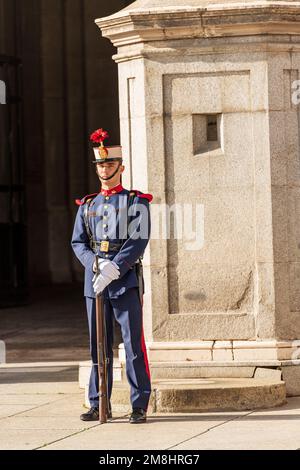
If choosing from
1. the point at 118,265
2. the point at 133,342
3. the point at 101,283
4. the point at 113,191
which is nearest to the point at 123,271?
the point at 118,265

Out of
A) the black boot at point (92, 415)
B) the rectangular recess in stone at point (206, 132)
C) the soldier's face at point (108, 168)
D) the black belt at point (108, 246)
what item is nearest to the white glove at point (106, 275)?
the black belt at point (108, 246)

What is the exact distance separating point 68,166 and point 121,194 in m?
16.8

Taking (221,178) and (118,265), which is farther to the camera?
(221,178)

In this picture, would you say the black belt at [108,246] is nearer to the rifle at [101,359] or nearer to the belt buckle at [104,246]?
the belt buckle at [104,246]

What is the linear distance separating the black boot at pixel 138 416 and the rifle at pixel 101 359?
190 millimetres

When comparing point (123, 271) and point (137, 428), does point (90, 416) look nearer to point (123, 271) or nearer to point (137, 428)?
point (137, 428)

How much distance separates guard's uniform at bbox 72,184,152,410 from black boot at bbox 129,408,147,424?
3 centimetres

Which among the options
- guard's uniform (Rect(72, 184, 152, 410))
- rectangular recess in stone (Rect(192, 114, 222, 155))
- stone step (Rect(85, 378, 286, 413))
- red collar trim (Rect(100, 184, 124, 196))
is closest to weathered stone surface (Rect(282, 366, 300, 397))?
stone step (Rect(85, 378, 286, 413))

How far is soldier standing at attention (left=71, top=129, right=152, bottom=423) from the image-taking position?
935cm

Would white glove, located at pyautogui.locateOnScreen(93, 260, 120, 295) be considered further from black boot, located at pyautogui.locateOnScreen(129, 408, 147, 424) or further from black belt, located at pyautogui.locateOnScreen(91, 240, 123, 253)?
black boot, located at pyautogui.locateOnScreen(129, 408, 147, 424)

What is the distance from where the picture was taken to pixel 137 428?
357 inches

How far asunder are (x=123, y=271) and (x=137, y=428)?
102 cm

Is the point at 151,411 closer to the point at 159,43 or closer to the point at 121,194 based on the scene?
the point at 121,194

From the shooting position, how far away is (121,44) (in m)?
10.7
